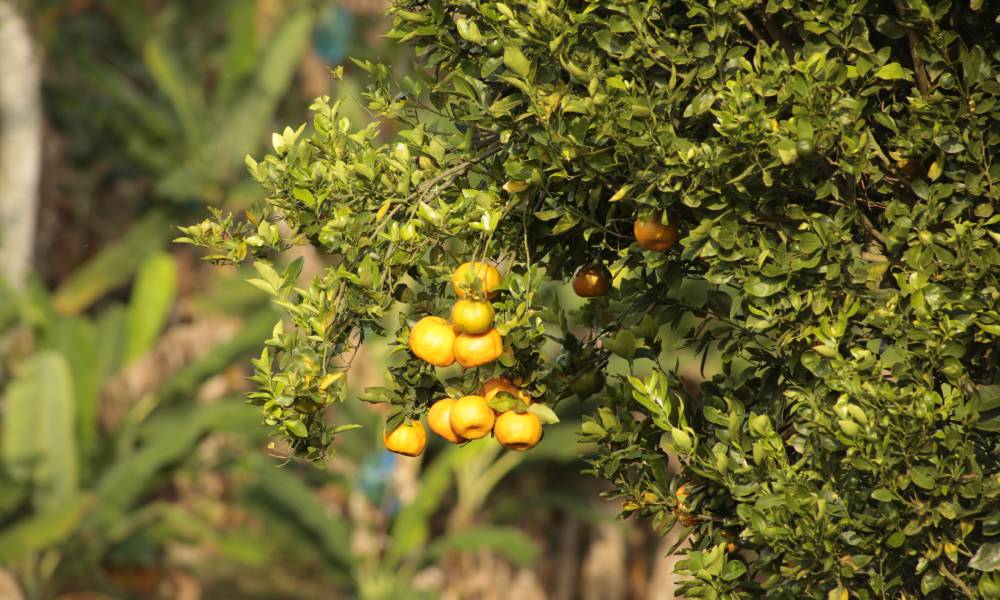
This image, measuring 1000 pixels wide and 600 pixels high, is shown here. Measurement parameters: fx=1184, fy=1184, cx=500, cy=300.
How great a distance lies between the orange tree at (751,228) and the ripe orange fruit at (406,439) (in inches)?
1.0

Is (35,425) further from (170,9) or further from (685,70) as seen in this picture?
(685,70)

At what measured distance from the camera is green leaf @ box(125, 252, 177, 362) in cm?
746

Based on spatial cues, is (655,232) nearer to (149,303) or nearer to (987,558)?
(987,558)

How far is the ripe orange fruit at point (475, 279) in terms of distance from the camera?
1964mm

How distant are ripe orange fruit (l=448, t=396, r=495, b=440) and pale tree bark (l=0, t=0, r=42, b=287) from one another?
616 centimetres

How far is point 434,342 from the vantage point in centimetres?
202

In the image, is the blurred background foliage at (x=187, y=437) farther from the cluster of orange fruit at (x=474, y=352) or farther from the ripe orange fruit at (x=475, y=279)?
the ripe orange fruit at (x=475, y=279)

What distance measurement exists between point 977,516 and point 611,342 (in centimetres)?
71

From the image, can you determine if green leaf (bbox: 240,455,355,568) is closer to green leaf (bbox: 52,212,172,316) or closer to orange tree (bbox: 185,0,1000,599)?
green leaf (bbox: 52,212,172,316)

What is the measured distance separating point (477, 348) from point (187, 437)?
4.96 m

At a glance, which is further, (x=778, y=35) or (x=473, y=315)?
(x=778, y=35)

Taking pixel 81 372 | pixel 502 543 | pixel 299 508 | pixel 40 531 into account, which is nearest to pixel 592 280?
pixel 40 531

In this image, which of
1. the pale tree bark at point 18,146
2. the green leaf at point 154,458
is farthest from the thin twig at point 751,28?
the pale tree bark at point 18,146

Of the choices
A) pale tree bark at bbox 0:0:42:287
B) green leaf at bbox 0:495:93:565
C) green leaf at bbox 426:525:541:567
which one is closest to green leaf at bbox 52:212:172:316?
pale tree bark at bbox 0:0:42:287
